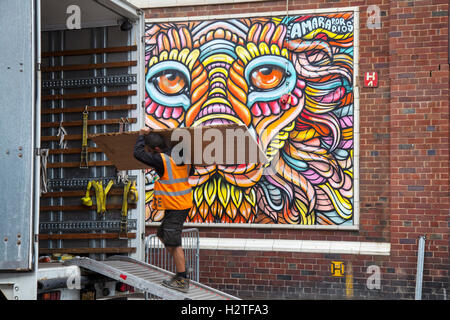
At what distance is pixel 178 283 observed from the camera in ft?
21.8

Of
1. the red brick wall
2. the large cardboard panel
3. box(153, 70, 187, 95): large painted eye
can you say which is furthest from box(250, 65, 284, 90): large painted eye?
the large cardboard panel

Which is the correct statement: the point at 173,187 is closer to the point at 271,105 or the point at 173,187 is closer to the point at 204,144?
the point at 204,144

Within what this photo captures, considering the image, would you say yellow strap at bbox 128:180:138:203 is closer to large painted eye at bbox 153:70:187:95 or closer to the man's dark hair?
the man's dark hair

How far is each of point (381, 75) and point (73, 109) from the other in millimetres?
5293

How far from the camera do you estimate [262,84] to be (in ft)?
37.1

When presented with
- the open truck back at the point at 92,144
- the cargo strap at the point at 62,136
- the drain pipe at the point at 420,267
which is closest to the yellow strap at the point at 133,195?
the open truck back at the point at 92,144

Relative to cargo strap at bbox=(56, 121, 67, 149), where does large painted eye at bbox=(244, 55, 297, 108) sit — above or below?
above

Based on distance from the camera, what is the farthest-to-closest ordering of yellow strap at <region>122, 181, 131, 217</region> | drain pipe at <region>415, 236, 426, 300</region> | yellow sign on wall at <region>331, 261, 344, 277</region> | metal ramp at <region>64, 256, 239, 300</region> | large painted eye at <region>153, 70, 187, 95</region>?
large painted eye at <region>153, 70, 187, 95</region> < yellow sign on wall at <region>331, 261, 344, 277</region> < drain pipe at <region>415, 236, 426, 300</region> < yellow strap at <region>122, 181, 131, 217</region> < metal ramp at <region>64, 256, 239, 300</region>

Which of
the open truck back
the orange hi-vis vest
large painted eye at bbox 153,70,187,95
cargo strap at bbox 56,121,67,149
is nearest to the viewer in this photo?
the orange hi-vis vest

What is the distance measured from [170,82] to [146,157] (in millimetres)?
5306

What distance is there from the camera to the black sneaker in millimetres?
6590

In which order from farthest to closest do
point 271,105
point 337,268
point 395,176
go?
point 271,105
point 337,268
point 395,176

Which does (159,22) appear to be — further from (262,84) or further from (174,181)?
(174,181)

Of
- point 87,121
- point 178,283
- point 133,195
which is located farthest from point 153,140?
point 178,283
